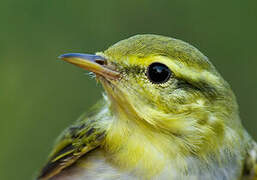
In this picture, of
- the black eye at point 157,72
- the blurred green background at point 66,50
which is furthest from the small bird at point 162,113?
the blurred green background at point 66,50

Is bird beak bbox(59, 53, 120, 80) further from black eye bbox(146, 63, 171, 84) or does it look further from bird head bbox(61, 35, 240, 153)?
black eye bbox(146, 63, 171, 84)

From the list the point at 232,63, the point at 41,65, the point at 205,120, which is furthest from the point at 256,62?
the point at 205,120

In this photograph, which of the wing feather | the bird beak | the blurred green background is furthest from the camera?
the blurred green background

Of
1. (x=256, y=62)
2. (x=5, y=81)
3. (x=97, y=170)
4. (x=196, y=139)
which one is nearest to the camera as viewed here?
(x=196, y=139)

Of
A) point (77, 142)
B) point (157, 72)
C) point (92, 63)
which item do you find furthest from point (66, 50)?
point (157, 72)

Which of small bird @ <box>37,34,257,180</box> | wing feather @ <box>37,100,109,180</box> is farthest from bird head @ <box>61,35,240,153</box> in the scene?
wing feather @ <box>37,100,109,180</box>

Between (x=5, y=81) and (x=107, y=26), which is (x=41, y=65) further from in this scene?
(x=107, y=26)
